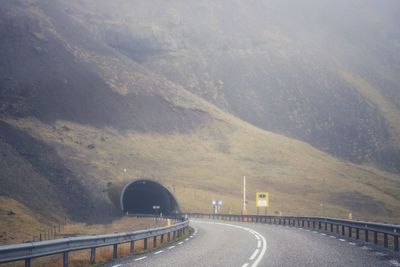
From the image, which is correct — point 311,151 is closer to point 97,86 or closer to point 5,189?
point 97,86

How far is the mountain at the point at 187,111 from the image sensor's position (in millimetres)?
77500

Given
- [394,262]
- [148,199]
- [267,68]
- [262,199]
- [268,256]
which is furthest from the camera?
[267,68]

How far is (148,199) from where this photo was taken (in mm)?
69500

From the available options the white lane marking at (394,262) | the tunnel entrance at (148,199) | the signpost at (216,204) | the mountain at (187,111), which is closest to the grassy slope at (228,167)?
the mountain at (187,111)

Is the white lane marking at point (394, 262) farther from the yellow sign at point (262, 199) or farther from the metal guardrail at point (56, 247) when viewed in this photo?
the yellow sign at point (262, 199)

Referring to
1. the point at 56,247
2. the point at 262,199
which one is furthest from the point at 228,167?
the point at 56,247

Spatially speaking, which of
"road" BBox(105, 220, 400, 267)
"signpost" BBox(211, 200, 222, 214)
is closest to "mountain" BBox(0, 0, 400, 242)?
"signpost" BBox(211, 200, 222, 214)

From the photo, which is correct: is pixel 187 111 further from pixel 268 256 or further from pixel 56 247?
pixel 56 247

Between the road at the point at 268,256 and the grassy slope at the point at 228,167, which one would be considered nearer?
the road at the point at 268,256

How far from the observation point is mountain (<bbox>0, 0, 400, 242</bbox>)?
77500mm

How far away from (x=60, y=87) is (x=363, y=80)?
320ft

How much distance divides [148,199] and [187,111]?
55.0m

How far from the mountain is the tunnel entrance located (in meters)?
4.73

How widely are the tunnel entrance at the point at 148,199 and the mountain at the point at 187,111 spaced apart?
4727 millimetres
